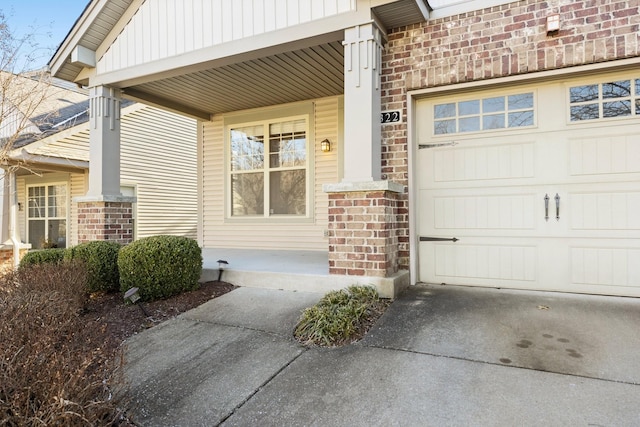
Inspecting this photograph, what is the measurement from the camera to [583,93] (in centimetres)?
387

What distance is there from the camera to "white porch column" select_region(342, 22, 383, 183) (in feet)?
13.1

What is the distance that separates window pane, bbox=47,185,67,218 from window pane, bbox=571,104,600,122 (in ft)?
40.5

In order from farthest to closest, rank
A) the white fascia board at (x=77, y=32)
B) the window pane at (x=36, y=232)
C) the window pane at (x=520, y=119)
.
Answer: the window pane at (x=36, y=232) → the white fascia board at (x=77, y=32) → the window pane at (x=520, y=119)

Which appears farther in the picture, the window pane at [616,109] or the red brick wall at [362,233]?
the red brick wall at [362,233]

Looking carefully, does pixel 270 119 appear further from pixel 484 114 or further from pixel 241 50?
pixel 484 114

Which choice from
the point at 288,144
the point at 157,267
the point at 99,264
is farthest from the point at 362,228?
the point at 288,144

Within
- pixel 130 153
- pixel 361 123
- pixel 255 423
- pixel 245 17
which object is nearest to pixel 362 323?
pixel 255 423

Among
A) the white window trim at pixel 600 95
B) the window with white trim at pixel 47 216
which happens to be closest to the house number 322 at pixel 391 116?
the white window trim at pixel 600 95

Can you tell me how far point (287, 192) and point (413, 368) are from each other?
5.10 meters

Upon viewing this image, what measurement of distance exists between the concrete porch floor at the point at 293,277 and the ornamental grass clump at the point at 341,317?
15cm

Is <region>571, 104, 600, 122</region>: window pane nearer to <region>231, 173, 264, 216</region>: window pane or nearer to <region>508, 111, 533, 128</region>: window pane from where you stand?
<region>508, 111, 533, 128</region>: window pane

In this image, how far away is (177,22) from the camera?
5195mm

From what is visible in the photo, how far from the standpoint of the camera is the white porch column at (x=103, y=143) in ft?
18.7

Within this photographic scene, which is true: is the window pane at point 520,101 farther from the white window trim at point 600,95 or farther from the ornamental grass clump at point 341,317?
the ornamental grass clump at point 341,317
